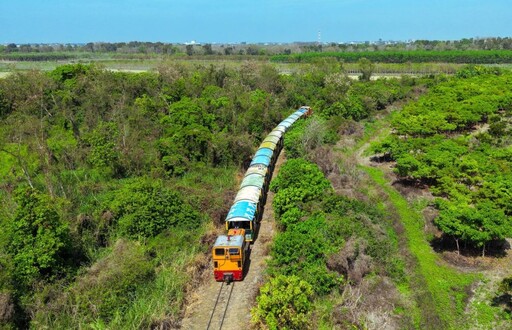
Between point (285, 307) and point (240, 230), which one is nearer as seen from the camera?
point (285, 307)

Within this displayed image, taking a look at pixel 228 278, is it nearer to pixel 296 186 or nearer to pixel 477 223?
pixel 296 186

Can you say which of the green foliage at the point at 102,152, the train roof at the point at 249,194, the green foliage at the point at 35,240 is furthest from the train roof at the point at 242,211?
the green foliage at the point at 102,152

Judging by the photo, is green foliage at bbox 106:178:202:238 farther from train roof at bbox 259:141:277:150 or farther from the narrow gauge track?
train roof at bbox 259:141:277:150

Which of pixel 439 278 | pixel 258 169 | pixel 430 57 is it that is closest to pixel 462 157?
pixel 439 278

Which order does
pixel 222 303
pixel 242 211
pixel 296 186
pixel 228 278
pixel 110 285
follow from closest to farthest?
1. pixel 110 285
2. pixel 222 303
3. pixel 228 278
4. pixel 242 211
5. pixel 296 186

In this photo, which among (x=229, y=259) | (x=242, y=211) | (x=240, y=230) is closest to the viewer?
(x=229, y=259)

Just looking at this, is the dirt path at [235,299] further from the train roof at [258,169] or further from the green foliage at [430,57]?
the green foliage at [430,57]

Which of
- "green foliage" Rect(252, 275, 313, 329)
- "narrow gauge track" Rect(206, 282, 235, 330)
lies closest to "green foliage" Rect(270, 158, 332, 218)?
"narrow gauge track" Rect(206, 282, 235, 330)

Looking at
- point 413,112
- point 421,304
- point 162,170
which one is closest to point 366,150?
point 413,112
